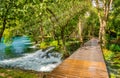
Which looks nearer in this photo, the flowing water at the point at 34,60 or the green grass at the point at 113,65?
the green grass at the point at 113,65

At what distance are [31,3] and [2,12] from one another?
178 centimetres

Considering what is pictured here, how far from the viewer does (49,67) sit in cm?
2205

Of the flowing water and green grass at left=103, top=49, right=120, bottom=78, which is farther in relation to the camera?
the flowing water

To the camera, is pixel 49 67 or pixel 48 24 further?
pixel 48 24

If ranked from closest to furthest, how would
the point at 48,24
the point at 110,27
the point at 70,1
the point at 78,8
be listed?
1. the point at 70,1
2. the point at 78,8
3. the point at 48,24
4. the point at 110,27

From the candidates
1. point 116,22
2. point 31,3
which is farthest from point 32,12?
point 116,22

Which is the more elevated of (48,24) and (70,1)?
(70,1)

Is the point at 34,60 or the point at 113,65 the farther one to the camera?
the point at 34,60

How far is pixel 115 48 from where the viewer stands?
30.3m

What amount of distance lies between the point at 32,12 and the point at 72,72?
4.60 metres

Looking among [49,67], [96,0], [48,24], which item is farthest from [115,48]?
[49,67]

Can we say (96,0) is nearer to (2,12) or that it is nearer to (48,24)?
(48,24)

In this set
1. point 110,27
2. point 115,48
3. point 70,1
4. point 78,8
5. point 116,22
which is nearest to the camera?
point 70,1

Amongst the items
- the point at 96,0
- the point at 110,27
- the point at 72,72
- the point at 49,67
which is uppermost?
the point at 96,0
